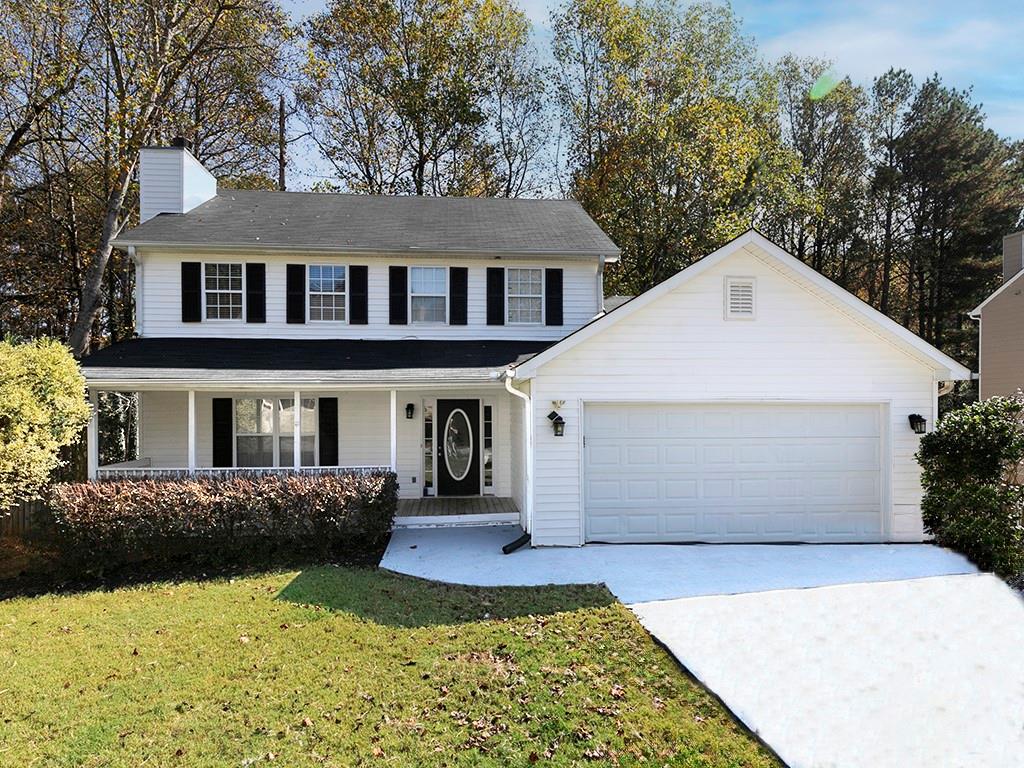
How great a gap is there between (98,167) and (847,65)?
95.4ft

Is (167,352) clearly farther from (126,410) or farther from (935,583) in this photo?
(935,583)

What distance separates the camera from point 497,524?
10.4 metres

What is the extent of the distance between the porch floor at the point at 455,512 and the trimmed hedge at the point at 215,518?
0.99 meters

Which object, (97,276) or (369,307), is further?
(97,276)

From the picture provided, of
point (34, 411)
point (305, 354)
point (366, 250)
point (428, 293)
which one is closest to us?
point (34, 411)

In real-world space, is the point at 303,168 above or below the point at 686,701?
above

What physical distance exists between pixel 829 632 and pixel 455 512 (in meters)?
6.32

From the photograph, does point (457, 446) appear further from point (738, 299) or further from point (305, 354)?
point (738, 299)

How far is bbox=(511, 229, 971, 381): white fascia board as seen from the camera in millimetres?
8672

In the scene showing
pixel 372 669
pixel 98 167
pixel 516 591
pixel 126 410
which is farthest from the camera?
pixel 98 167

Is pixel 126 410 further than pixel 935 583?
Yes

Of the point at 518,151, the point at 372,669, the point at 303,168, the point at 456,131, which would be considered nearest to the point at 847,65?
the point at 518,151

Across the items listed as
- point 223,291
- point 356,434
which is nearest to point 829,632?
Answer: point 356,434

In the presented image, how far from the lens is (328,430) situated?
12188mm
